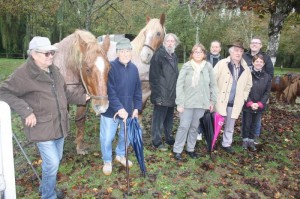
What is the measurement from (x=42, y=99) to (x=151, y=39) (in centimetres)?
310

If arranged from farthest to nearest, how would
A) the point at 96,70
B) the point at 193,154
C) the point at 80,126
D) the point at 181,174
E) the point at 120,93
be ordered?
the point at 193,154 → the point at 80,126 → the point at 181,174 → the point at 120,93 → the point at 96,70

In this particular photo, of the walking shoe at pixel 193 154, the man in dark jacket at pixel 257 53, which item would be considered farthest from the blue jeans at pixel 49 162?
the man in dark jacket at pixel 257 53

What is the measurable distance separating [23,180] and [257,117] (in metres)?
4.31

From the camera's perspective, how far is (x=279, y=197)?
422 centimetres

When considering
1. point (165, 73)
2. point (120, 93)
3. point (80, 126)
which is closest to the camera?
point (120, 93)

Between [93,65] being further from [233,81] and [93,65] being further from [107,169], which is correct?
[233,81]

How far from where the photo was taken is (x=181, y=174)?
464 centimetres

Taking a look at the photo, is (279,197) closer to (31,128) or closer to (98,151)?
(98,151)

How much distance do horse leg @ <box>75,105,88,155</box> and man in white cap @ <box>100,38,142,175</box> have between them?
0.90 m

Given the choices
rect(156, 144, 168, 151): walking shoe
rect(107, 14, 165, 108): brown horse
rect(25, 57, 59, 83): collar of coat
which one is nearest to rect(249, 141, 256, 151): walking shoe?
rect(156, 144, 168, 151): walking shoe

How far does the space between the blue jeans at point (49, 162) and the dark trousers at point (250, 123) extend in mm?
3671

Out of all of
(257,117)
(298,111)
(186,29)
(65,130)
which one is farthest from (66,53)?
(186,29)

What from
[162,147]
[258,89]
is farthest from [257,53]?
[162,147]

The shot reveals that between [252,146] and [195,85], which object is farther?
[252,146]
